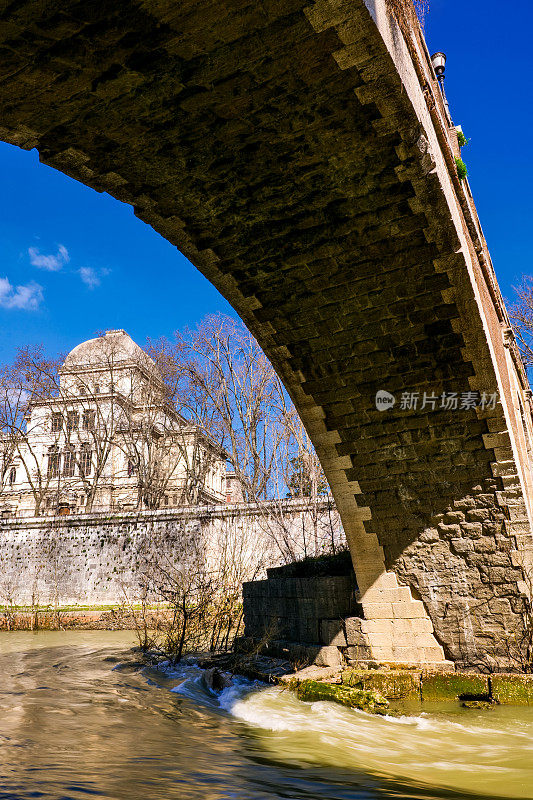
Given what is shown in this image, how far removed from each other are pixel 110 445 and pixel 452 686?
75.1ft

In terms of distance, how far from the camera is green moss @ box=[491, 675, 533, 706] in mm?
5816

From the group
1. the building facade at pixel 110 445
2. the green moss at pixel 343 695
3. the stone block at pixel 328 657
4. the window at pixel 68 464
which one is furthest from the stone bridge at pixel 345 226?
the window at pixel 68 464

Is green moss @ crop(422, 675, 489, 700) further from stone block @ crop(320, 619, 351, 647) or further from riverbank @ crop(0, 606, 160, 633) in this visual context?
riverbank @ crop(0, 606, 160, 633)

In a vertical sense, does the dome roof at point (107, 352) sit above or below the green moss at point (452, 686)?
above

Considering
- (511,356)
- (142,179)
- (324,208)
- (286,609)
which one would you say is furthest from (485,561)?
(142,179)

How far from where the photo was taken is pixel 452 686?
20.3 ft

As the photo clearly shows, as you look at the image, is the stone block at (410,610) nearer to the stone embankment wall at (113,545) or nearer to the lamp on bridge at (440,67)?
the lamp on bridge at (440,67)

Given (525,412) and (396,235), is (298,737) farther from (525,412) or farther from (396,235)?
(525,412)

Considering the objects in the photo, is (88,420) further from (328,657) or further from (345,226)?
(345,226)

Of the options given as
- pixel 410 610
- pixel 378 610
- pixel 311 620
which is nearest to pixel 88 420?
pixel 311 620

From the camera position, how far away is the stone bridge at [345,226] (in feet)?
11.6

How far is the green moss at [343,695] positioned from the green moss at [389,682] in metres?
0.16

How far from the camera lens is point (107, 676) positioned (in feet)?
27.8

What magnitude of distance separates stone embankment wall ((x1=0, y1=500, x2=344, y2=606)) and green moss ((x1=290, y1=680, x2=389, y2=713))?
11243 millimetres
